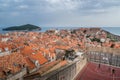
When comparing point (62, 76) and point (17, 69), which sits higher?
point (62, 76)

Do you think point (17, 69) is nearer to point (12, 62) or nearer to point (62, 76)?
point (12, 62)

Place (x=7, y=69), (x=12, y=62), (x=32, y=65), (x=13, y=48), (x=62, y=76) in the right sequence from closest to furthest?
1. (x=62, y=76)
2. (x=7, y=69)
3. (x=12, y=62)
4. (x=32, y=65)
5. (x=13, y=48)

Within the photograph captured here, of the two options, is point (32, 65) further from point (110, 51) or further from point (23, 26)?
point (23, 26)

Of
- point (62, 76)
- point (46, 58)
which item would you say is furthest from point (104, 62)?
point (62, 76)

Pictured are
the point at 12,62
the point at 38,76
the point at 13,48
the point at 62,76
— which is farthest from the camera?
the point at 13,48

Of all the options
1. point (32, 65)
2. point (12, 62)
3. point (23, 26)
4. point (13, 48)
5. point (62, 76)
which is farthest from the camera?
point (23, 26)

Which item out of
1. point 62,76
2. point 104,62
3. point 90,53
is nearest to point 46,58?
point 90,53

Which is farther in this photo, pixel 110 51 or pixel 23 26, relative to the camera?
pixel 23 26

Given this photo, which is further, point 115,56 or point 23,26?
point 23,26

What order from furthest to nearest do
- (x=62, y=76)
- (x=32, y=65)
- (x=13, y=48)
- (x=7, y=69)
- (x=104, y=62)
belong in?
(x=13, y=48) < (x=104, y=62) < (x=32, y=65) < (x=7, y=69) < (x=62, y=76)
